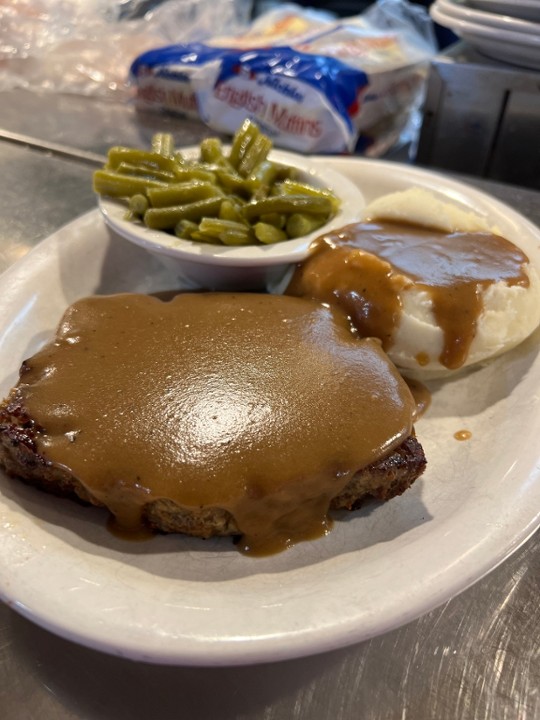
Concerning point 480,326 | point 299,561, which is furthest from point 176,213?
point 299,561

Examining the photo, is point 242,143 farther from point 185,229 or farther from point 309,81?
point 309,81

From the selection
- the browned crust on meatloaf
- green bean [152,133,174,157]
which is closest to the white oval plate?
the browned crust on meatloaf

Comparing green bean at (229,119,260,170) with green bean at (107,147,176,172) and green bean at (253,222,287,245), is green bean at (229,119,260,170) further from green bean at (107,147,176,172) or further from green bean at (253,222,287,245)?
green bean at (253,222,287,245)

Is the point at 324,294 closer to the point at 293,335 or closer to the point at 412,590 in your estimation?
the point at 293,335

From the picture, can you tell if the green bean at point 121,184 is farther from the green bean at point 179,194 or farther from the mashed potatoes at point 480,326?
the mashed potatoes at point 480,326

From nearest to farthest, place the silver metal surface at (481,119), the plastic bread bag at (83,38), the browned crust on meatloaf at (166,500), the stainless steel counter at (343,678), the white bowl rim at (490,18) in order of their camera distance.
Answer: the stainless steel counter at (343,678)
the browned crust on meatloaf at (166,500)
the white bowl rim at (490,18)
the silver metal surface at (481,119)
the plastic bread bag at (83,38)

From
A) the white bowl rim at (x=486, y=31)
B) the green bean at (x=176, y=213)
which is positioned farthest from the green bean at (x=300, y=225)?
the white bowl rim at (x=486, y=31)

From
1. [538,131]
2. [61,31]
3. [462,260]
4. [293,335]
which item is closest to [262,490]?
[293,335]

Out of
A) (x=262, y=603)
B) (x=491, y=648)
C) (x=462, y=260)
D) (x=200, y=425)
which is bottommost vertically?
(x=491, y=648)
